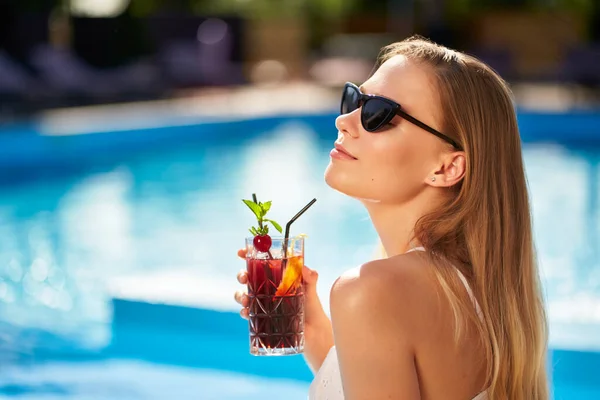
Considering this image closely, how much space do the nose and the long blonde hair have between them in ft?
0.56

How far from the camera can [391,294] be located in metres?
1.48

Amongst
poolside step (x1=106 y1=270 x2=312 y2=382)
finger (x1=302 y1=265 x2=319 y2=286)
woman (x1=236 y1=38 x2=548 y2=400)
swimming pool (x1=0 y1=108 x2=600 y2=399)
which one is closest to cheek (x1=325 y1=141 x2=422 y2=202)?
woman (x1=236 y1=38 x2=548 y2=400)

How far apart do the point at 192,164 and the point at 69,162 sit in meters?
1.41

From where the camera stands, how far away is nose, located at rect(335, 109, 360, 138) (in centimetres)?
178

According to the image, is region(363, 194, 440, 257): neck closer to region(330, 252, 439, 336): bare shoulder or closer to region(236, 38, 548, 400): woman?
region(236, 38, 548, 400): woman

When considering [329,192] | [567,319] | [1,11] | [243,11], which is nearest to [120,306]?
[567,319]

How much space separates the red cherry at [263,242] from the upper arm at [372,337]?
0.41 meters

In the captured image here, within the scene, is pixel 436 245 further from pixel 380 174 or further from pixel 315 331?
pixel 315 331

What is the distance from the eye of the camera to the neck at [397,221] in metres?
1.75

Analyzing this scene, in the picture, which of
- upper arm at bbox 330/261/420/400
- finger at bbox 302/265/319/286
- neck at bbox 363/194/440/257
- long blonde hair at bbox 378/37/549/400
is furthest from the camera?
finger at bbox 302/265/319/286

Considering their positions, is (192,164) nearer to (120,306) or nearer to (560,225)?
(560,225)

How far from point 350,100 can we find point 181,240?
5.52 m

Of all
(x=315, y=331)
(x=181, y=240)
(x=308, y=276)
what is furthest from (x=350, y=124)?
(x=181, y=240)

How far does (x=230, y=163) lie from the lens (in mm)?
11359
